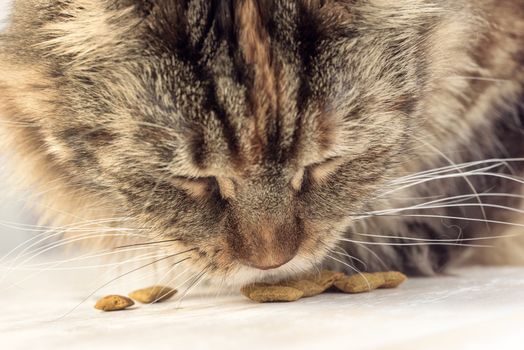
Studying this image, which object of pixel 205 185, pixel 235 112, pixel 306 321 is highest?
pixel 235 112

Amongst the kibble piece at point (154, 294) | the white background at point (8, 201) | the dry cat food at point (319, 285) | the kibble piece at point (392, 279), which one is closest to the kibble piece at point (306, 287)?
the dry cat food at point (319, 285)

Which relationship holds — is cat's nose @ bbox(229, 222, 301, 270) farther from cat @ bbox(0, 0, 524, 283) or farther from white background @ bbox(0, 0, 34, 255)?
white background @ bbox(0, 0, 34, 255)

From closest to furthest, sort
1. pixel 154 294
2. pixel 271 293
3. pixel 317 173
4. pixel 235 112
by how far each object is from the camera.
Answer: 1. pixel 235 112
2. pixel 317 173
3. pixel 271 293
4. pixel 154 294

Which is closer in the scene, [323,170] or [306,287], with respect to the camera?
[323,170]

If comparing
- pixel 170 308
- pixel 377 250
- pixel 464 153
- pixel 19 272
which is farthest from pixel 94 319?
pixel 464 153

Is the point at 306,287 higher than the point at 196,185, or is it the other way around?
the point at 196,185

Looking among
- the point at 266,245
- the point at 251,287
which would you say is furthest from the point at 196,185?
the point at 251,287

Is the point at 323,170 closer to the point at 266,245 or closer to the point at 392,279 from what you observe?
the point at 266,245

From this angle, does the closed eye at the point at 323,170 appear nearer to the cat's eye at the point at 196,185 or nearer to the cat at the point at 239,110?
the cat at the point at 239,110
